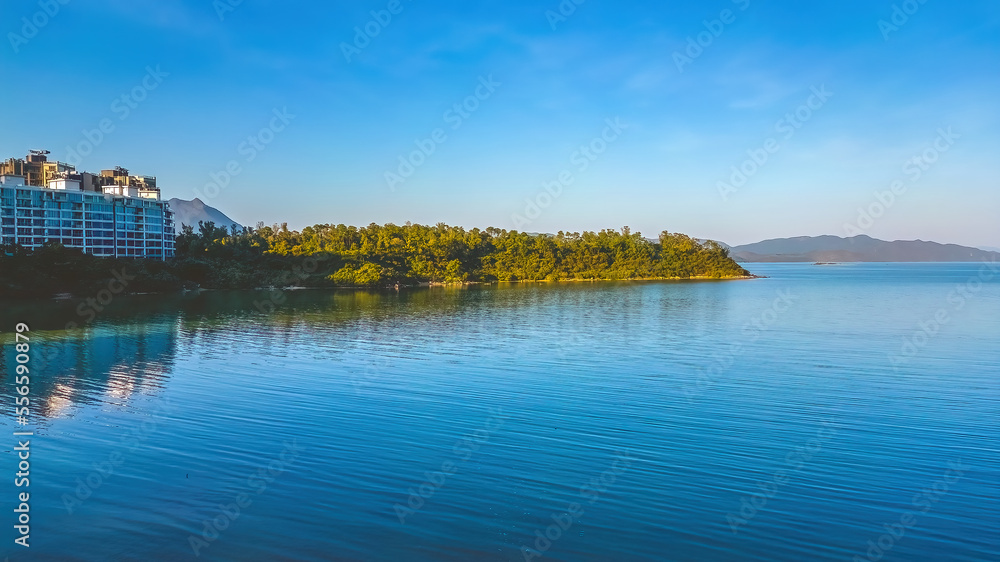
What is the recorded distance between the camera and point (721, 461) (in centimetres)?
1175

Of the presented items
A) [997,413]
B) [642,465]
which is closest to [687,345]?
[997,413]

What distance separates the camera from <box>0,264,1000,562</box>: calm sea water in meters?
8.50

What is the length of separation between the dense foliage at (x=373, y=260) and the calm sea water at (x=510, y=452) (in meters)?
35.9

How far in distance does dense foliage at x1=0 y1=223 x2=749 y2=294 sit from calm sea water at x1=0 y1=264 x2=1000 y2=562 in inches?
1413

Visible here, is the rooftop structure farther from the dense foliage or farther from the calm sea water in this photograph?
the calm sea water

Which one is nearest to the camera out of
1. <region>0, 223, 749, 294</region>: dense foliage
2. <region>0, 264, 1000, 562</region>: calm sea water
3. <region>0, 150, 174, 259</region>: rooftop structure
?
<region>0, 264, 1000, 562</region>: calm sea water

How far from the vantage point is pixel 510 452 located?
12195 mm

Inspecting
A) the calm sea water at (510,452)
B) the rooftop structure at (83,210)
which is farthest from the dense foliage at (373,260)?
the calm sea water at (510,452)

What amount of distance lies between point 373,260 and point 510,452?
81.5 metres

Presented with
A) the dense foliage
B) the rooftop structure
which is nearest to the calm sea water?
the dense foliage

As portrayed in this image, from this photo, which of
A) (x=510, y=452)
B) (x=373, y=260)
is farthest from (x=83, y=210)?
(x=510, y=452)

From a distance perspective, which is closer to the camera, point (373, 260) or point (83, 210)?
point (83, 210)

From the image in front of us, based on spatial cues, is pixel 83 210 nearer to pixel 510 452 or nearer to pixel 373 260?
pixel 373 260

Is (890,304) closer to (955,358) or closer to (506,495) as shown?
(955,358)
